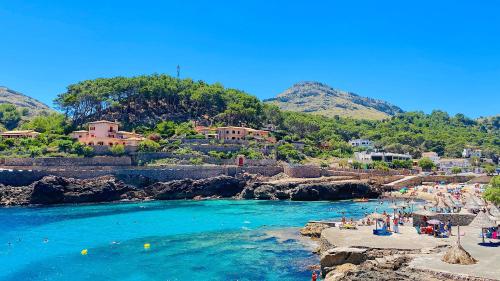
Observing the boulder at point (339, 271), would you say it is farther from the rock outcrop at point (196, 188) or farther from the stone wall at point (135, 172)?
the stone wall at point (135, 172)

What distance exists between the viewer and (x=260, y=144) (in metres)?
81.2

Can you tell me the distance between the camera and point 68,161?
6612cm

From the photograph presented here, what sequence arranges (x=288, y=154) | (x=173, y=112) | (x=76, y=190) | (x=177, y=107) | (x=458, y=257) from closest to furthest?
(x=458, y=257) < (x=76, y=190) < (x=288, y=154) < (x=173, y=112) < (x=177, y=107)

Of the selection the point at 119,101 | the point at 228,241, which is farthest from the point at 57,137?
the point at 228,241

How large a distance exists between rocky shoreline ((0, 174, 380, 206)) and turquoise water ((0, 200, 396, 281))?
3.90 meters

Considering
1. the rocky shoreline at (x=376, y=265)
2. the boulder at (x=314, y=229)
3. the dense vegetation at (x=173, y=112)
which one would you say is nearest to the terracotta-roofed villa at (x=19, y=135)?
the dense vegetation at (x=173, y=112)

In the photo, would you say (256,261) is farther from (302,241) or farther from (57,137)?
(57,137)

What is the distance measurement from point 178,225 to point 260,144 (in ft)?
131

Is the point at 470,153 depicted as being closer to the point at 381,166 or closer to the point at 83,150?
the point at 381,166

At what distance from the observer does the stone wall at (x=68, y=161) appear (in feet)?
213

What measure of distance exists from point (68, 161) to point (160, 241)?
36.6m

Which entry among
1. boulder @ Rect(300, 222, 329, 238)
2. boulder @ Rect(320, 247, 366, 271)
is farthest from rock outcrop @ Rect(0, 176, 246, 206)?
boulder @ Rect(320, 247, 366, 271)

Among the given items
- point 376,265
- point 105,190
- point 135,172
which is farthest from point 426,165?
point 376,265

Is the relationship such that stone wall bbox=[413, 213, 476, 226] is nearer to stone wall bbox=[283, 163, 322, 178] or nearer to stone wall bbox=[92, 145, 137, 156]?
stone wall bbox=[283, 163, 322, 178]
